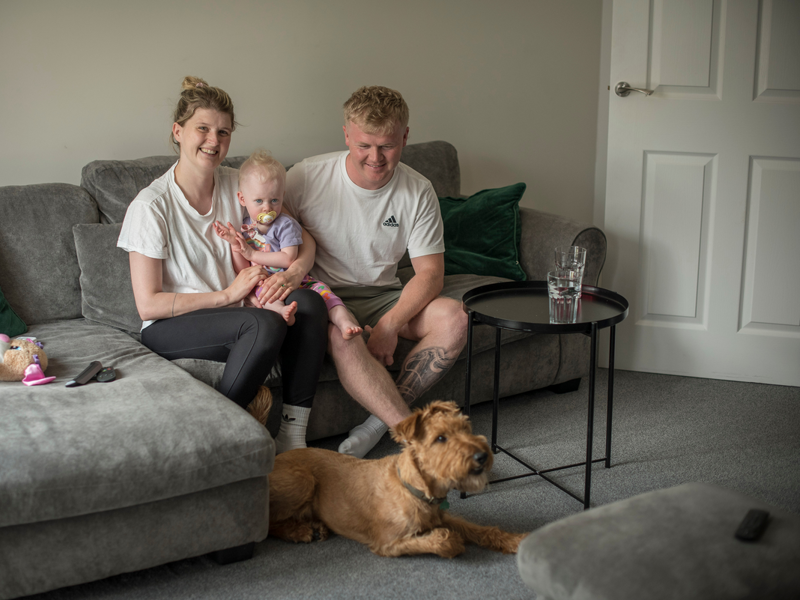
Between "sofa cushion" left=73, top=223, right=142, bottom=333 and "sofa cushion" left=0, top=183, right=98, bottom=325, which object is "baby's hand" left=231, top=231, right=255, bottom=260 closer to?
"sofa cushion" left=73, top=223, right=142, bottom=333

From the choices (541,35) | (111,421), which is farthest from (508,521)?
(541,35)

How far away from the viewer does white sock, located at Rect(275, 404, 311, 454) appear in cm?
192

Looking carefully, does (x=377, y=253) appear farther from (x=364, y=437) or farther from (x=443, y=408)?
(x=443, y=408)

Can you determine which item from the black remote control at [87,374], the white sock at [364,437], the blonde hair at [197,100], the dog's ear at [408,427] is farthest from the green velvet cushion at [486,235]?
the black remote control at [87,374]

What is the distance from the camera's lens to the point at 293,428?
192cm

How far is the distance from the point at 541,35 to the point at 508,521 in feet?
7.84

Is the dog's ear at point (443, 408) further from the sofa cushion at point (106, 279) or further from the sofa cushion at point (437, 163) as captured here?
the sofa cushion at point (437, 163)

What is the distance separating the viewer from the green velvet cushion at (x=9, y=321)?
2021 millimetres

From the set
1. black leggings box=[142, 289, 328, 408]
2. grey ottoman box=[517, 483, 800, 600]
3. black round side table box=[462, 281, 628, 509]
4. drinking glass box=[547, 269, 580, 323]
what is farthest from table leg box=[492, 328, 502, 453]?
grey ottoman box=[517, 483, 800, 600]

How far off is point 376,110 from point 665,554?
1.45 meters

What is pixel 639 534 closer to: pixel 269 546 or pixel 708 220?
pixel 269 546

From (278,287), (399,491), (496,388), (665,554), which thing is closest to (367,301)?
(278,287)

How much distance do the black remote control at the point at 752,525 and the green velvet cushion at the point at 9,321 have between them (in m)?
1.94

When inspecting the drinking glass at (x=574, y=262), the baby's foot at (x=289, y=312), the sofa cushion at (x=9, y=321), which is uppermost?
the drinking glass at (x=574, y=262)
